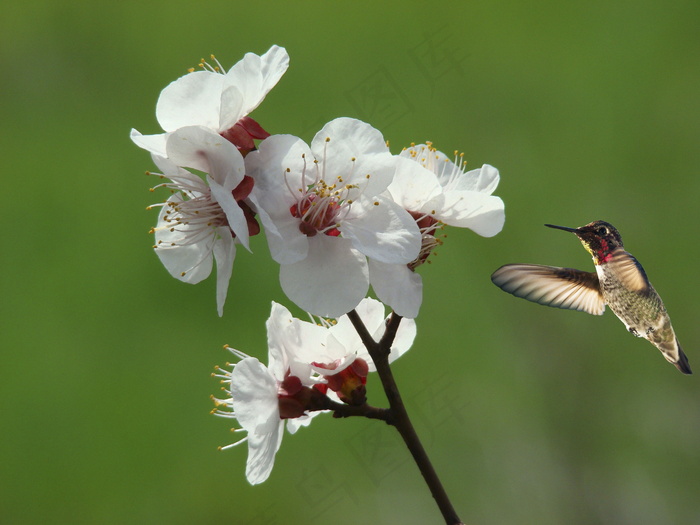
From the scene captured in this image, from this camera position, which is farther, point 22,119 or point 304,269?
point 22,119

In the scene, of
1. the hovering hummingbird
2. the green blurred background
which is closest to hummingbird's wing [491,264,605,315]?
the hovering hummingbird

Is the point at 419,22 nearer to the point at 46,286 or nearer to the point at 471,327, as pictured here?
the point at 471,327

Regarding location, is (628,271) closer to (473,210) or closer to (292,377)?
(473,210)

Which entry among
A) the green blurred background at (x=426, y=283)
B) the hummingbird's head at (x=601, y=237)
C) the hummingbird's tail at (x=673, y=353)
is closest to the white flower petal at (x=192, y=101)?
the hummingbird's head at (x=601, y=237)

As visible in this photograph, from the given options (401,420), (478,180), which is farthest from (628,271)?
(401,420)

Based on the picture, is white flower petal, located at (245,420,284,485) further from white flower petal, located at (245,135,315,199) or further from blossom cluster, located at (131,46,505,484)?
white flower petal, located at (245,135,315,199)

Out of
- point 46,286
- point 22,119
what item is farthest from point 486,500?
point 22,119

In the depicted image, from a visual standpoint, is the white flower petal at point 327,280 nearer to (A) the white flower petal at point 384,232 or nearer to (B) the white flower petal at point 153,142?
(A) the white flower petal at point 384,232
